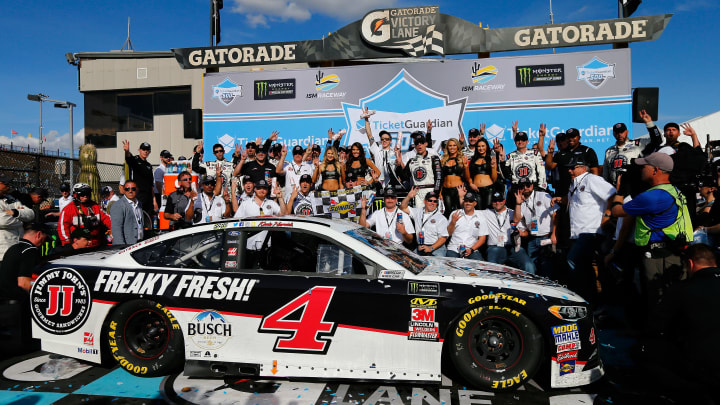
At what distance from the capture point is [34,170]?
9672mm

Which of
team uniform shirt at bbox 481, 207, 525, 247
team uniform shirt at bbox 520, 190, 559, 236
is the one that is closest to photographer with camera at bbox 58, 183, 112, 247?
team uniform shirt at bbox 481, 207, 525, 247

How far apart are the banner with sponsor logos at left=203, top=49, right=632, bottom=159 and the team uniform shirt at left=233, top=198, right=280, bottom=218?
3996 millimetres

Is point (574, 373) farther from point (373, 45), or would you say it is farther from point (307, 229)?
point (373, 45)

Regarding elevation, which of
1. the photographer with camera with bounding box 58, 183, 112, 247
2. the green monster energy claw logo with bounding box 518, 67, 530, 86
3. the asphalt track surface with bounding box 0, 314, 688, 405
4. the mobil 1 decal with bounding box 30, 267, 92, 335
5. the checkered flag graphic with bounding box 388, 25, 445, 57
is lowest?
the asphalt track surface with bounding box 0, 314, 688, 405

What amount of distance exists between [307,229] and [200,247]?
38.2 inches

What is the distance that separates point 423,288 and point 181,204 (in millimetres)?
5712

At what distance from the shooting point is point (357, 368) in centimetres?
335

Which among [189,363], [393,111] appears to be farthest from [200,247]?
[393,111]

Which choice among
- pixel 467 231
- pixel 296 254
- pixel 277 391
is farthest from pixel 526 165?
pixel 277 391

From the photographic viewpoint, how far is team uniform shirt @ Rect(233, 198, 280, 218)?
6355 mm

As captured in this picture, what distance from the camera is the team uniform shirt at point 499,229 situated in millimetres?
6383

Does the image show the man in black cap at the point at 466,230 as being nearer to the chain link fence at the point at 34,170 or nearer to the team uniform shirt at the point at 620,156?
the team uniform shirt at the point at 620,156

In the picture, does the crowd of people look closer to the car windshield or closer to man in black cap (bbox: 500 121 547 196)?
man in black cap (bbox: 500 121 547 196)

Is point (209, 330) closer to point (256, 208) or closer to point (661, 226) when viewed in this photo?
point (256, 208)
